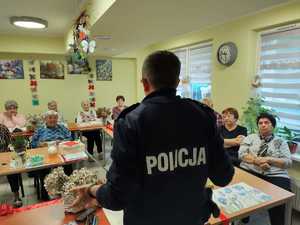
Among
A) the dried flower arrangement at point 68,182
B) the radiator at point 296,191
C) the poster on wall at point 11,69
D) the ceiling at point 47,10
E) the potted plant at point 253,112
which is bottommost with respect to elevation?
the radiator at point 296,191

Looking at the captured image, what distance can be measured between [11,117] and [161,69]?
419 centimetres

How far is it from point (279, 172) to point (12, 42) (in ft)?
18.2

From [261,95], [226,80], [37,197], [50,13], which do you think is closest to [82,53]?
[50,13]

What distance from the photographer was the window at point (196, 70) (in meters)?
4.52

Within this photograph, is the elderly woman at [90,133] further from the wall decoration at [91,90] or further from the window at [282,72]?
the window at [282,72]

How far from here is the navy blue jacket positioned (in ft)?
2.59

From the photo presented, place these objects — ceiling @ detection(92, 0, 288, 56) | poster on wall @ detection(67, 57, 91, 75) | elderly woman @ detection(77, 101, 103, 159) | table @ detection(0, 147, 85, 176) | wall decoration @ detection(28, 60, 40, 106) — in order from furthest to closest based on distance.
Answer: poster on wall @ detection(67, 57, 91, 75), wall decoration @ detection(28, 60, 40, 106), elderly woman @ detection(77, 101, 103, 159), table @ detection(0, 147, 85, 176), ceiling @ detection(92, 0, 288, 56)

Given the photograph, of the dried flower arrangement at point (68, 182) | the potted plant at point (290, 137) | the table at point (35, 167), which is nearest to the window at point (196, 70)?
the potted plant at point (290, 137)

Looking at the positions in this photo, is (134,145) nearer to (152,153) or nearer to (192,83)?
(152,153)

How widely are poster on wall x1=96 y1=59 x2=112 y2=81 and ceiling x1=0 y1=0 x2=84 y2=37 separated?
6.07 ft

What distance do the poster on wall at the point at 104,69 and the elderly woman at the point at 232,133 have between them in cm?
403

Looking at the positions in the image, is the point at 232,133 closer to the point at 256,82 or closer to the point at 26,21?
the point at 256,82

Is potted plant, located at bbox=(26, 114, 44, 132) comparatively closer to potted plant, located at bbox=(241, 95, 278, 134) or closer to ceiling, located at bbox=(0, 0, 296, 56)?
ceiling, located at bbox=(0, 0, 296, 56)

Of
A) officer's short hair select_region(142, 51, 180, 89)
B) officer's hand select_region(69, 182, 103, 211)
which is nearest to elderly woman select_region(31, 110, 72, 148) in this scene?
officer's hand select_region(69, 182, 103, 211)
